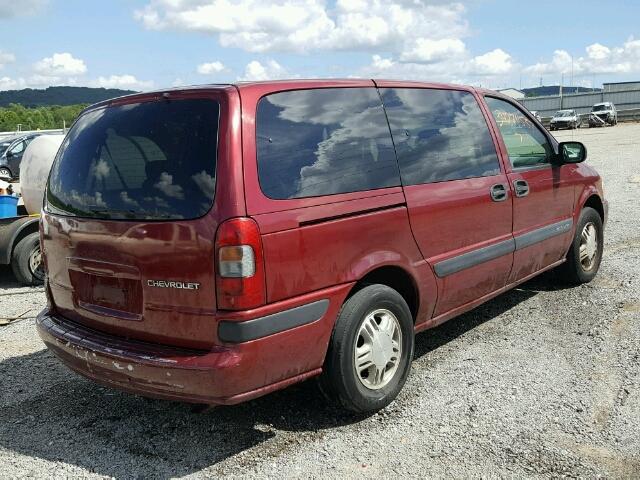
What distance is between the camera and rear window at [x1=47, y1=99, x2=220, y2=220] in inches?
121

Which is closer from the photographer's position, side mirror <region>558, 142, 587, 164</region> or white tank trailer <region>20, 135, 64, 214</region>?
side mirror <region>558, 142, 587, 164</region>

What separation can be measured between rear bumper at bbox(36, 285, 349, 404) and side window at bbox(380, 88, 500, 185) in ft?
3.51

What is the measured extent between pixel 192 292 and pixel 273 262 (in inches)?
15.9

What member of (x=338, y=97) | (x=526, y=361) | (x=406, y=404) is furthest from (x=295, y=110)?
(x=526, y=361)

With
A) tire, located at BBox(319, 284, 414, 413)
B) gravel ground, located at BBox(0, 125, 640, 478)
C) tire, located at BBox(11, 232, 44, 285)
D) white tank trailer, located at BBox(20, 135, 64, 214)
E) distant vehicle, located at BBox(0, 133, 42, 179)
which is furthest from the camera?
distant vehicle, located at BBox(0, 133, 42, 179)

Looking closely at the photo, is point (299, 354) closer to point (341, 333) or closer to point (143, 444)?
point (341, 333)

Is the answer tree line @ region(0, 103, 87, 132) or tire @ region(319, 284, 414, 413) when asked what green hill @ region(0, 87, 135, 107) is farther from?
tire @ region(319, 284, 414, 413)

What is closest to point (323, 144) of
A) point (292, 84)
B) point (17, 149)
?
point (292, 84)

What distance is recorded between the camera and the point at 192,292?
303cm

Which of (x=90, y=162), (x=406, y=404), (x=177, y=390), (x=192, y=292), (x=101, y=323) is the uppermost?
(x=90, y=162)

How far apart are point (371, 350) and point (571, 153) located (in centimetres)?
299

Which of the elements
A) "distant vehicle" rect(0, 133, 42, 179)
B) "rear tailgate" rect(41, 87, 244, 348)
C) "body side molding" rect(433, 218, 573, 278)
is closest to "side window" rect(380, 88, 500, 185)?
"body side molding" rect(433, 218, 573, 278)

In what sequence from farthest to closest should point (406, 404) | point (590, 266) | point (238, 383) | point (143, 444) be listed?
point (590, 266)
point (406, 404)
point (143, 444)
point (238, 383)

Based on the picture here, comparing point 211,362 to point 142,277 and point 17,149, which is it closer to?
point 142,277
